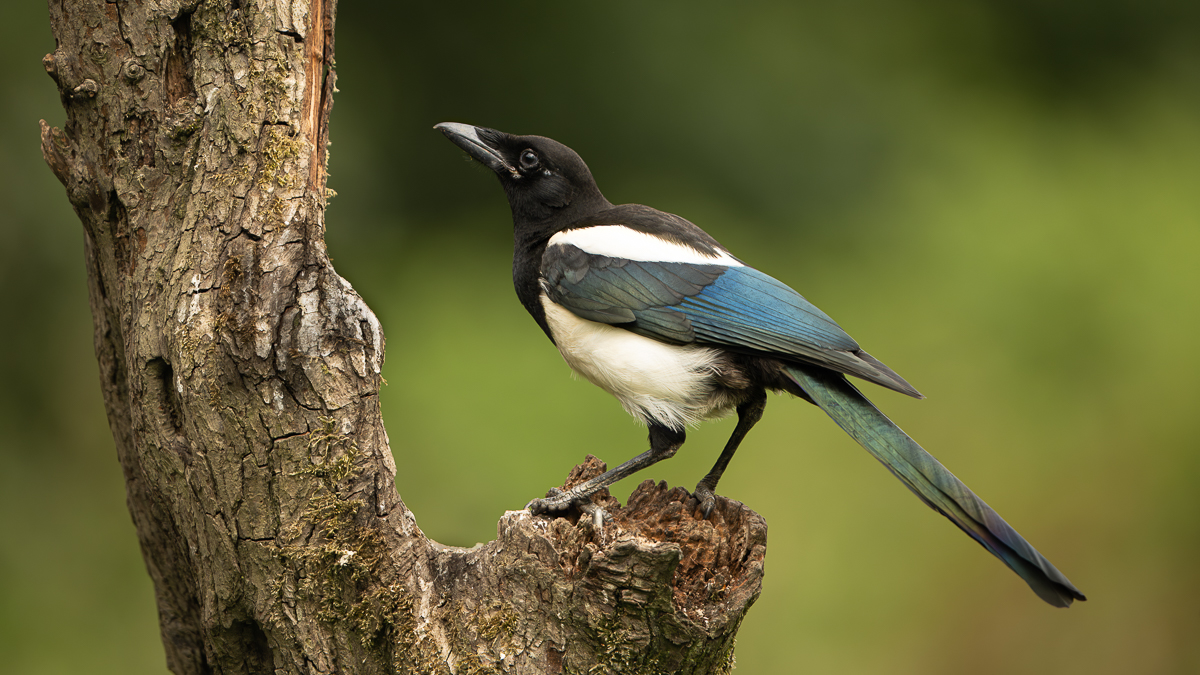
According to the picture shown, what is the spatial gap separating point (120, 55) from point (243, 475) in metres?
0.91

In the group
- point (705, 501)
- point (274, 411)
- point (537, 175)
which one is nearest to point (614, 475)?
point (705, 501)

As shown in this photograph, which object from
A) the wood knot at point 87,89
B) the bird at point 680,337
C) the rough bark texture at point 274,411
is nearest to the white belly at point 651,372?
the bird at point 680,337

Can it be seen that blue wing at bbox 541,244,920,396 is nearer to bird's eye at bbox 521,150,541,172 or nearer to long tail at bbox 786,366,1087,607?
long tail at bbox 786,366,1087,607

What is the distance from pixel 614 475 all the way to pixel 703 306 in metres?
0.48

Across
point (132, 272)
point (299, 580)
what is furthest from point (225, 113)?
point (299, 580)

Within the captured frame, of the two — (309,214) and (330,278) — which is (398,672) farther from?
(309,214)

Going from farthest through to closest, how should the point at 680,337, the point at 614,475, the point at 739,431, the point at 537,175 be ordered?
the point at 537,175 → the point at 739,431 → the point at 680,337 → the point at 614,475

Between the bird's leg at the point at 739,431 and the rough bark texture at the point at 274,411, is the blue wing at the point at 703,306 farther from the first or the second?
the rough bark texture at the point at 274,411

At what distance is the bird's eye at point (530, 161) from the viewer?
2.62 m

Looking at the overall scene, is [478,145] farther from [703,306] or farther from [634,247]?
[703,306]

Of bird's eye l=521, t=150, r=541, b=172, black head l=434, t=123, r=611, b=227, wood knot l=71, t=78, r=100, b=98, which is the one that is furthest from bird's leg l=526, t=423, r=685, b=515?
wood knot l=71, t=78, r=100, b=98

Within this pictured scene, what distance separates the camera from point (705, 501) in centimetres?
215

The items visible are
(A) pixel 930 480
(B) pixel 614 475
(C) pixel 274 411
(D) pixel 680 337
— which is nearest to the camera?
(C) pixel 274 411

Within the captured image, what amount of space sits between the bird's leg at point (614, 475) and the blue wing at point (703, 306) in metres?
0.25
